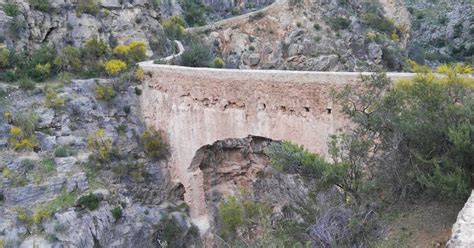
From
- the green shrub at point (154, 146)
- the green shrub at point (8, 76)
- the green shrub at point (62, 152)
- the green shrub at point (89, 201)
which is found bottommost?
the green shrub at point (89, 201)

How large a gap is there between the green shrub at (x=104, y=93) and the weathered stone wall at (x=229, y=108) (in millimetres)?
1181

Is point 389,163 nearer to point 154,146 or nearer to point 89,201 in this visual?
point 89,201

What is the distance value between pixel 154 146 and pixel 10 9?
730 cm

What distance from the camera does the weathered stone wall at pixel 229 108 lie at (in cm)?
1207

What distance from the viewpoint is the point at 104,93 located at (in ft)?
54.9

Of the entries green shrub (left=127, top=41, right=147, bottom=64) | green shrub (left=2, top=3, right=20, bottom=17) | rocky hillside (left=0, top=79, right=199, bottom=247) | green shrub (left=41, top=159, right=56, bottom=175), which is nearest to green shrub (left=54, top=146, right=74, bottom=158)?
rocky hillside (left=0, top=79, right=199, bottom=247)

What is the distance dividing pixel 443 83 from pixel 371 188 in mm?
2308

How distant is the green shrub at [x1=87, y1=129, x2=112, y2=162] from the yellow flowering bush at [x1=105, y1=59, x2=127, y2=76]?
262 cm

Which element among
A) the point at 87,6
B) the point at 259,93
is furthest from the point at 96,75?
the point at 259,93

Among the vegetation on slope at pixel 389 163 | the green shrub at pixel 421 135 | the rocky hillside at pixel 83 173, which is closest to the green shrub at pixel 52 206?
the rocky hillside at pixel 83 173

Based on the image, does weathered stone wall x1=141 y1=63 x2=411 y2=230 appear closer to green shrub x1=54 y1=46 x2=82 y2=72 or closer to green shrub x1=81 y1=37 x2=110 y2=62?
green shrub x1=81 y1=37 x2=110 y2=62

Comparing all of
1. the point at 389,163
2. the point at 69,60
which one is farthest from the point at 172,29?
the point at 389,163

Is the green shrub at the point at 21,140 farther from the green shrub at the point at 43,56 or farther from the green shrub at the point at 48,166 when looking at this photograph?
the green shrub at the point at 43,56

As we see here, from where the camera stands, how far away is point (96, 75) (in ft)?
57.8
